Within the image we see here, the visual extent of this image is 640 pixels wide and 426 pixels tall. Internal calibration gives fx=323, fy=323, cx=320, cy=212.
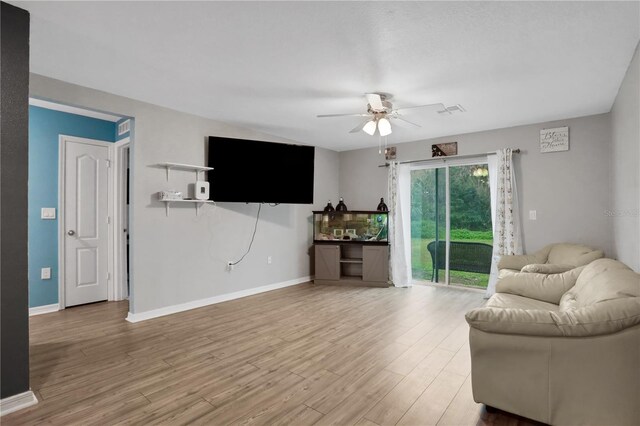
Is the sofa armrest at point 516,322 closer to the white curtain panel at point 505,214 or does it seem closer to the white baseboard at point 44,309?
the white curtain panel at point 505,214

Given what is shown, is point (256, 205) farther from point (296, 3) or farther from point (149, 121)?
point (296, 3)

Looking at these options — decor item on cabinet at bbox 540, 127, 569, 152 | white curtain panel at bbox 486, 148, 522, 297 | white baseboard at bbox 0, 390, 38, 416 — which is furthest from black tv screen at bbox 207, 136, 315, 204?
decor item on cabinet at bbox 540, 127, 569, 152

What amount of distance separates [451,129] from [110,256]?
18.0ft

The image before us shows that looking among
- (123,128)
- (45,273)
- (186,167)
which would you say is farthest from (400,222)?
(45,273)

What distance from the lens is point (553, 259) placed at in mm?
4070

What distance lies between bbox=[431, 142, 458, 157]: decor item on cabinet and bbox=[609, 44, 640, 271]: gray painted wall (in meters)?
1.99

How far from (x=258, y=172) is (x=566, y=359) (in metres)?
4.01

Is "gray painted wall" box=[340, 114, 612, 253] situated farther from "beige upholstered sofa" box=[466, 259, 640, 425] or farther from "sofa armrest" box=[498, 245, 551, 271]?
"beige upholstered sofa" box=[466, 259, 640, 425]

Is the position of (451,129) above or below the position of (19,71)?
above

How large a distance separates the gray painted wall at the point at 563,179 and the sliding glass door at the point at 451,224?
0.53 metres

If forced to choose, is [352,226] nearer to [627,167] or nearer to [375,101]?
[375,101]

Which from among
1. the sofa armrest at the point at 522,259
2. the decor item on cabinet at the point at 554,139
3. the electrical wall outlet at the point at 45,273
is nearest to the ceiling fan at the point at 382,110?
the decor item on cabinet at the point at 554,139

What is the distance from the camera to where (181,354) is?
9.59ft

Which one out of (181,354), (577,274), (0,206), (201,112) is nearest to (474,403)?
(577,274)
